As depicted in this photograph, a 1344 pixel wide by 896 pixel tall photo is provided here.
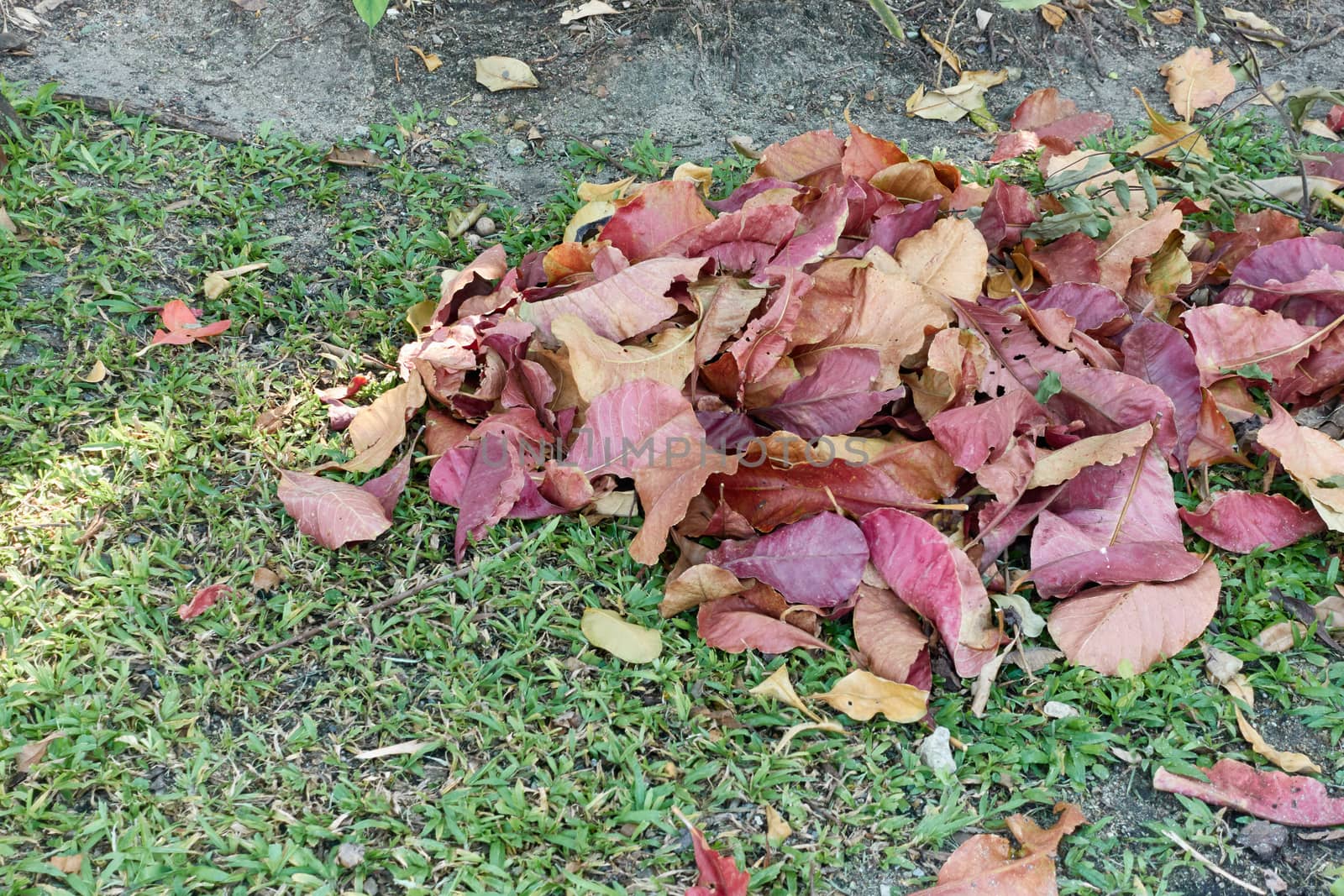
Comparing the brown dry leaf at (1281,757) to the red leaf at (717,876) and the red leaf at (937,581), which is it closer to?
the red leaf at (937,581)

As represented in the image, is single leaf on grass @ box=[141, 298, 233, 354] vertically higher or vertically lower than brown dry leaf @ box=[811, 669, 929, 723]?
higher

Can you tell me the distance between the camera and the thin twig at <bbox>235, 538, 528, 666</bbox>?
1.83 m

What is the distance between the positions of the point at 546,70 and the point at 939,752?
2.32 m

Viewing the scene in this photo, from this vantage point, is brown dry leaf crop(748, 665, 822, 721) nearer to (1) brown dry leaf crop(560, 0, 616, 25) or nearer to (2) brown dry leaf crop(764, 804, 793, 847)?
(2) brown dry leaf crop(764, 804, 793, 847)

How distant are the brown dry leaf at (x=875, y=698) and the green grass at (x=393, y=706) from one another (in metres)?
0.05

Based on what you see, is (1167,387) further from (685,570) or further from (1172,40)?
(1172,40)

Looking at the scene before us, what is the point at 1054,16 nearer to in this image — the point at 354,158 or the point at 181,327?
the point at 354,158

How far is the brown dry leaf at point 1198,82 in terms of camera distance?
3.34 m

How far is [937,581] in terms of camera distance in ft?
5.88

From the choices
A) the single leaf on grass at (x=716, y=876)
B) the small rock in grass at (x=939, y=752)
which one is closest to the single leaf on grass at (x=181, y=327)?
the single leaf on grass at (x=716, y=876)

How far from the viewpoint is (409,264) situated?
2584 mm

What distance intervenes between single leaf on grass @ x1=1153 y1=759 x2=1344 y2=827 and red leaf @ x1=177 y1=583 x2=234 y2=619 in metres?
1.65

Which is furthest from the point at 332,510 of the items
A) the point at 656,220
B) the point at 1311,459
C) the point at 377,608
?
the point at 1311,459

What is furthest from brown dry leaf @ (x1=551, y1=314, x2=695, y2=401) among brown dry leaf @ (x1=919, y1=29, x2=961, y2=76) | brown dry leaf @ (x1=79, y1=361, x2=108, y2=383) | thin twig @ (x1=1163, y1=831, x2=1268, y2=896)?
brown dry leaf @ (x1=919, y1=29, x2=961, y2=76)
